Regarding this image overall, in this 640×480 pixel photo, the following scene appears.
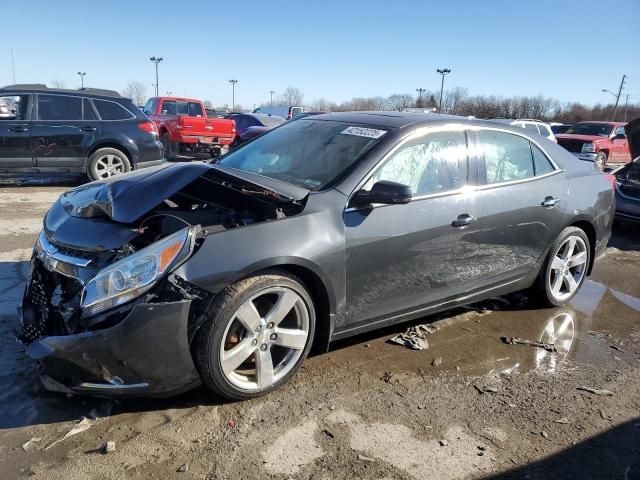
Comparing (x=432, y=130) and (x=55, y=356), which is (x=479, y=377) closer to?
(x=432, y=130)

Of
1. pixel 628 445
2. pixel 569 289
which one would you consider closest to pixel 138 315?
pixel 628 445

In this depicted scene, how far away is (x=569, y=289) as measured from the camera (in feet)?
15.9

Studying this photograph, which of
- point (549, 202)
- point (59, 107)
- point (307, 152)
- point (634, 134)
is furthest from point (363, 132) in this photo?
point (59, 107)

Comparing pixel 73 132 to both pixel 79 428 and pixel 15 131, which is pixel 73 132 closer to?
pixel 15 131

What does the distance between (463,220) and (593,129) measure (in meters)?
18.1

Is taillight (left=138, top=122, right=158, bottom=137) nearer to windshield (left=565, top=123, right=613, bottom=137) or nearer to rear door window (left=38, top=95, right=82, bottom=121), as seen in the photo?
rear door window (left=38, top=95, right=82, bottom=121)

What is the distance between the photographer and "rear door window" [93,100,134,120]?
9328 mm

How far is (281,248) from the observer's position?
2.89m

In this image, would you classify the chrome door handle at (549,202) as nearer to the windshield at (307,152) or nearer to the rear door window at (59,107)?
the windshield at (307,152)

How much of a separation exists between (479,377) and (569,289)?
1.94 metres

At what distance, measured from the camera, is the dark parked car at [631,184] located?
8.02 meters

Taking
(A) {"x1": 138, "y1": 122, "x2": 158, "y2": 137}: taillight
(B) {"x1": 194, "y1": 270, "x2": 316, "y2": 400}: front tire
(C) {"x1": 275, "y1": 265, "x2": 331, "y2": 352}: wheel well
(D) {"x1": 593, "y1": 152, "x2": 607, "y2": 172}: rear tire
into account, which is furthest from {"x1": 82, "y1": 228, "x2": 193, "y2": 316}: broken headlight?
(D) {"x1": 593, "y1": 152, "x2": 607, "y2": 172}: rear tire

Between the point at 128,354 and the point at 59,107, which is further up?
the point at 59,107

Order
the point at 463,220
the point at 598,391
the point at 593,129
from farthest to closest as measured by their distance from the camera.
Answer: the point at 593,129, the point at 463,220, the point at 598,391
